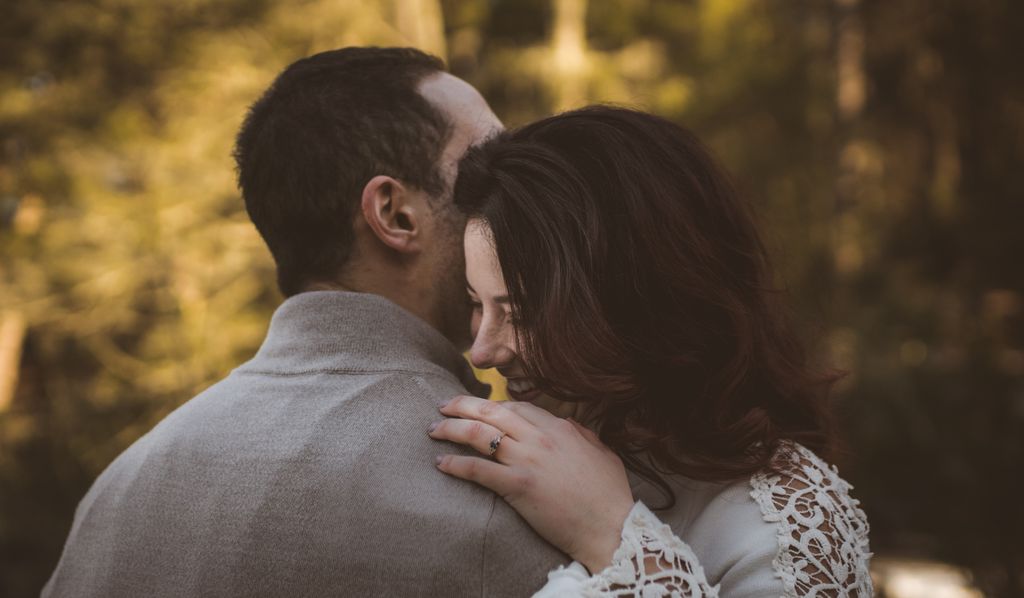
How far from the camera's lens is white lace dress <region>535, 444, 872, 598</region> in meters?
1.47

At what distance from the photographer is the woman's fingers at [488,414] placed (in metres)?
1.56

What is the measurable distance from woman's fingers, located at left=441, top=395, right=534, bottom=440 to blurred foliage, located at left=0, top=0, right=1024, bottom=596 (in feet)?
4.60

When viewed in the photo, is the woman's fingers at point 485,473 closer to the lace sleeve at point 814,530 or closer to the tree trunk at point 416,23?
the lace sleeve at point 814,530

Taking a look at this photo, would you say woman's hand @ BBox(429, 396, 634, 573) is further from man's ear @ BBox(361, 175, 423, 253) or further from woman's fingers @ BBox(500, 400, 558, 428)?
man's ear @ BBox(361, 175, 423, 253)

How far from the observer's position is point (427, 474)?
4.83ft

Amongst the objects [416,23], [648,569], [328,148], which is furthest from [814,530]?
[416,23]

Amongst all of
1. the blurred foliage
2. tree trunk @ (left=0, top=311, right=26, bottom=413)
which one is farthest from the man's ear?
tree trunk @ (left=0, top=311, right=26, bottom=413)

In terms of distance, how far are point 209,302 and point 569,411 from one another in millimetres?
8544

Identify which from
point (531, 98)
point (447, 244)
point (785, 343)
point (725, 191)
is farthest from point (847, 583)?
point (531, 98)

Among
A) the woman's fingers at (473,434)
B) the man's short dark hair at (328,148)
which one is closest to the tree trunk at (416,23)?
the man's short dark hair at (328,148)

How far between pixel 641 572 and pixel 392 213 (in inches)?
37.5

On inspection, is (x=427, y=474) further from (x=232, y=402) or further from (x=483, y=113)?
(x=483, y=113)

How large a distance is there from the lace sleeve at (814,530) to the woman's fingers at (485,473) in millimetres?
574

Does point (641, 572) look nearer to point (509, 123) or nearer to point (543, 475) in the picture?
point (543, 475)
